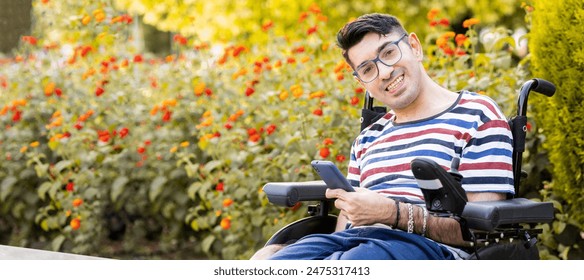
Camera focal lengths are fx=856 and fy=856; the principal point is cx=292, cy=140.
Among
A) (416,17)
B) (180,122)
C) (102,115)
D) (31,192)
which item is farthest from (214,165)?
(416,17)

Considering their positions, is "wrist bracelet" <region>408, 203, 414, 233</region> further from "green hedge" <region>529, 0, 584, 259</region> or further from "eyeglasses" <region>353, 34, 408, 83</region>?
"green hedge" <region>529, 0, 584, 259</region>

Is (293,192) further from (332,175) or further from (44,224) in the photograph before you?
(44,224)

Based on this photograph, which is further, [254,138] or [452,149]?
[254,138]

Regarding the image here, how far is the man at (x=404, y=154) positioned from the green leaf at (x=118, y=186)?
2490 mm

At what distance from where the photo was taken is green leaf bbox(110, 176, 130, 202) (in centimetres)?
477

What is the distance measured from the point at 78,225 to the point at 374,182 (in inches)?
98.2

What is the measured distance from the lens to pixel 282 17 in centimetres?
989

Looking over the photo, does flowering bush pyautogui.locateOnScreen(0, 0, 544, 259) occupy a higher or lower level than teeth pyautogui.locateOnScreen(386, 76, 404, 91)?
lower

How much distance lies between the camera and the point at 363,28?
2338 millimetres

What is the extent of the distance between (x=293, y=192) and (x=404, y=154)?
1.09ft

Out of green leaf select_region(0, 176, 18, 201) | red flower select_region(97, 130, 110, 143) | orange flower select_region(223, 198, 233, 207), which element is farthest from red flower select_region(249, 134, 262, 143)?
Result: green leaf select_region(0, 176, 18, 201)

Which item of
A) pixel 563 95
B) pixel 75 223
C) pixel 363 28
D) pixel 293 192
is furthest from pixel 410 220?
pixel 75 223

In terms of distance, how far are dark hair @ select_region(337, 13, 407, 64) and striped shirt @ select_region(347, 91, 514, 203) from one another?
27 cm
